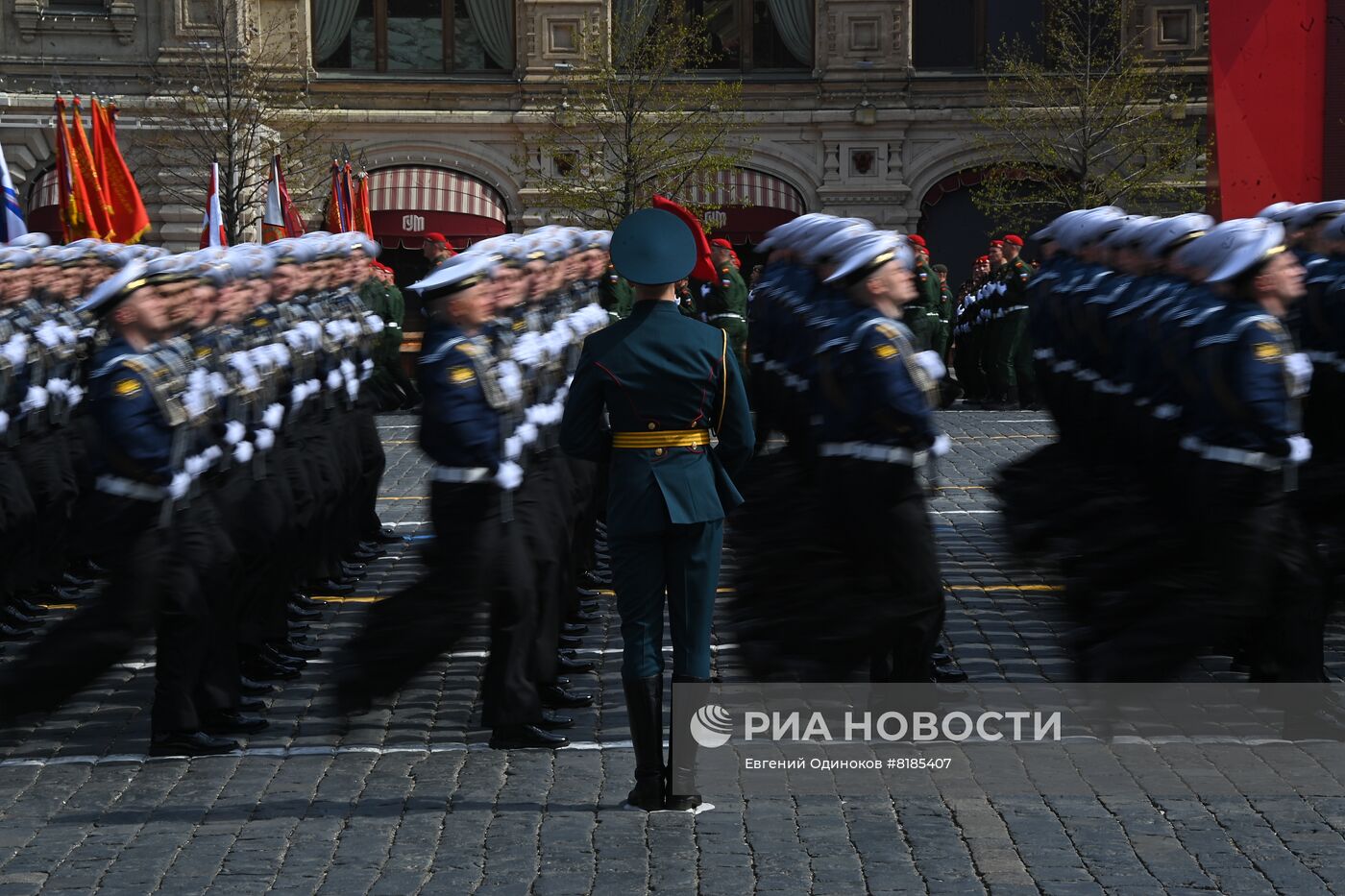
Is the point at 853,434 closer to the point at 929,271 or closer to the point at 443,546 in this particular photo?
the point at 443,546

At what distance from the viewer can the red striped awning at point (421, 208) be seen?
31094 mm

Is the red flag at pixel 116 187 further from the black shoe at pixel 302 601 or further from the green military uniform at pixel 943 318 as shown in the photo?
the black shoe at pixel 302 601

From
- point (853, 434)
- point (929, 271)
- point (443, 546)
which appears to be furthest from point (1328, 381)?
point (929, 271)

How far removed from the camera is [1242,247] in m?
7.36

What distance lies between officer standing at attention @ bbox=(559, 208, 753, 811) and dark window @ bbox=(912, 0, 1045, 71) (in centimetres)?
2660

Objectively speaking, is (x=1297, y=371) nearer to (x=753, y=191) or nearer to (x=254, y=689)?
(x=254, y=689)

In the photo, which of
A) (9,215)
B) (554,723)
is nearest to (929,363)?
(554,723)

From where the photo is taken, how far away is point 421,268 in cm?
3188

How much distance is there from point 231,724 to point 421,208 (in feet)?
78.4

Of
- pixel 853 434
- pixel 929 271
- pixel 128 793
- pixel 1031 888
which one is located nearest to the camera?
pixel 1031 888

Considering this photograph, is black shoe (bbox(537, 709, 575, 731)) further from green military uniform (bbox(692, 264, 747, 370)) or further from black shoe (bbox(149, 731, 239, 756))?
green military uniform (bbox(692, 264, 747, 370))

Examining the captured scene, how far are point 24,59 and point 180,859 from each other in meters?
26.6

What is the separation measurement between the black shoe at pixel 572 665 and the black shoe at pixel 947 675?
153 cm

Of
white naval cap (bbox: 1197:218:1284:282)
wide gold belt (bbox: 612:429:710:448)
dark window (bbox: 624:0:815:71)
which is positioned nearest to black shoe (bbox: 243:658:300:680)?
wide gold belt (bbox: 612:429:710:448)
